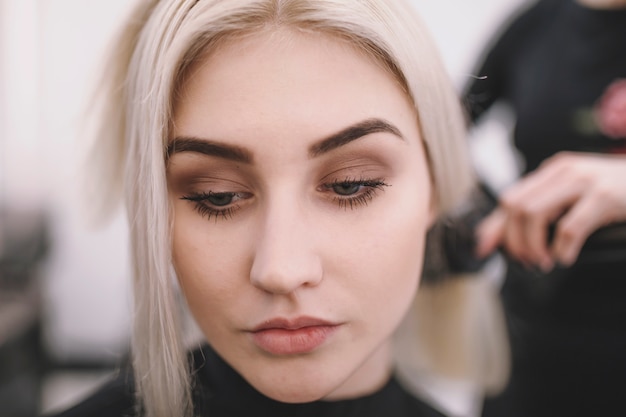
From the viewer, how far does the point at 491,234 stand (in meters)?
0.83

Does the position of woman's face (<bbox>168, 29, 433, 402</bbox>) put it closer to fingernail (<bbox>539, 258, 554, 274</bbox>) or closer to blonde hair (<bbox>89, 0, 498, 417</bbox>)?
blonde hair (<bbox>89, 0, 498, 417</bbox>)

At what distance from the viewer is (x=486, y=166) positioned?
7.39ft

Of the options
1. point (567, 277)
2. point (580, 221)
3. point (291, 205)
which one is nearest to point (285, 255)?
point (291, 205)

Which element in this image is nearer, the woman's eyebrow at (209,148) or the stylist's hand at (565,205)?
the woman's eyebrow at (209,148)

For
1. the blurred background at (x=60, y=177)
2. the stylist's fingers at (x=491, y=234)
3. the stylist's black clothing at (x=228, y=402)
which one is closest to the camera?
the stylist's black clothing at (x=228, y=402)

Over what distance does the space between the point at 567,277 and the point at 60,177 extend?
6.57 ft

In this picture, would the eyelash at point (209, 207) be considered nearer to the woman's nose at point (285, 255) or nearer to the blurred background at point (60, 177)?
the woman's nose at point (285, 255)

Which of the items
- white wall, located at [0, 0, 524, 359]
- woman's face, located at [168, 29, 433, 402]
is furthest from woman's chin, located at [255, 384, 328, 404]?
white wall, located at [0, 0, 524, 359]

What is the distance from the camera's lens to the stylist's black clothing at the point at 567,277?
88 centimetres

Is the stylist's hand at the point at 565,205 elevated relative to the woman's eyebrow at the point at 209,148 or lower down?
lower down

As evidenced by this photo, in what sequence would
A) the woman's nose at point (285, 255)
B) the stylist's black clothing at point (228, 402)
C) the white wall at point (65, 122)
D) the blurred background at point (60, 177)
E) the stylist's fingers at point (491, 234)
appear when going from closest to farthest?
the woman's nose at point (285, 255), the stylist's black clothing at point (228, 402), the stylist's fingers at point (491, 234), the blurred background at point (60, 177), the white wall at point (65, 122)

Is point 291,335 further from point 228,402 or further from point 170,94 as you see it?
point 170,94

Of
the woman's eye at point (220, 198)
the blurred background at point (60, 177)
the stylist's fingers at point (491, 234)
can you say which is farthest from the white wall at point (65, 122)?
the woman's eye at point (220, 198)

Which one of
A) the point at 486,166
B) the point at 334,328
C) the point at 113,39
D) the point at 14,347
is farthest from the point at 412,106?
the point at 486,166
